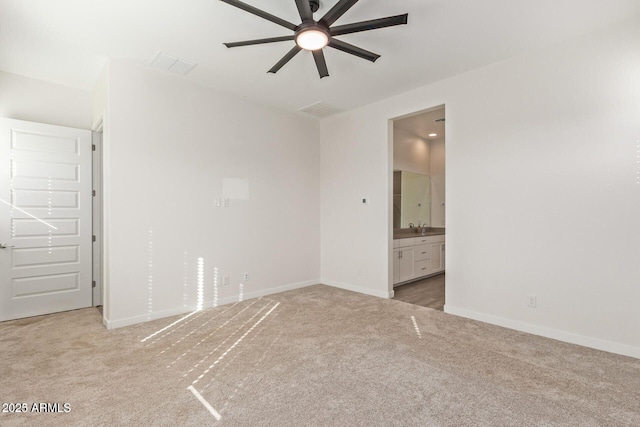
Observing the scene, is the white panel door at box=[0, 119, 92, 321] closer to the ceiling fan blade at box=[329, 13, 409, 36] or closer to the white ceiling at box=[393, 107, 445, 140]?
the ceiling fan blade at box=[329, 13, 409, 36]

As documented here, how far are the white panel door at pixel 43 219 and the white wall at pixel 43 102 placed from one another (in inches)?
8.7

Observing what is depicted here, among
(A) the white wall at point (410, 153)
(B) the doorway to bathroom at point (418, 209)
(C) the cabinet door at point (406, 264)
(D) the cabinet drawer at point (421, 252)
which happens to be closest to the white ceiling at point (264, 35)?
(B) the doorway to bathroom at point (418, 209)

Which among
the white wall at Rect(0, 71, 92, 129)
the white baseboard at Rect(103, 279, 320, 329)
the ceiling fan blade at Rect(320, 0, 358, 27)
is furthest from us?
the white wall at Rect(0, 71, 92, 129)

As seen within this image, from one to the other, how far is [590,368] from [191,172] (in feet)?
14.5

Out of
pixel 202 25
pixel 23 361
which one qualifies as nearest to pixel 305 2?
pixel 202 25

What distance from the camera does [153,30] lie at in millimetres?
2893

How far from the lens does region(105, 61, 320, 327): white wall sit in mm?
3455

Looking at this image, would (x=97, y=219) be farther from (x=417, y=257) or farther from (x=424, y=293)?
(x=417, y=257)

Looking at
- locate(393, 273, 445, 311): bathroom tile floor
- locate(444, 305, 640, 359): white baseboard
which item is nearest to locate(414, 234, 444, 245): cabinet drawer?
locate(393, 273, 445, 311): bathroom tile floor

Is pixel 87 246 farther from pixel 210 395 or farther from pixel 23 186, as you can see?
pixel 210 395

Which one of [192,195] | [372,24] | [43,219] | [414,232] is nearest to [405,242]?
[414,232]

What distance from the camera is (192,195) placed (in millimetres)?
3992

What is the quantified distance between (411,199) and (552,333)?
3.70m

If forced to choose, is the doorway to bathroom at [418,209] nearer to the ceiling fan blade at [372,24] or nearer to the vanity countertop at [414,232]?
the vanity countertop at [414,232]
